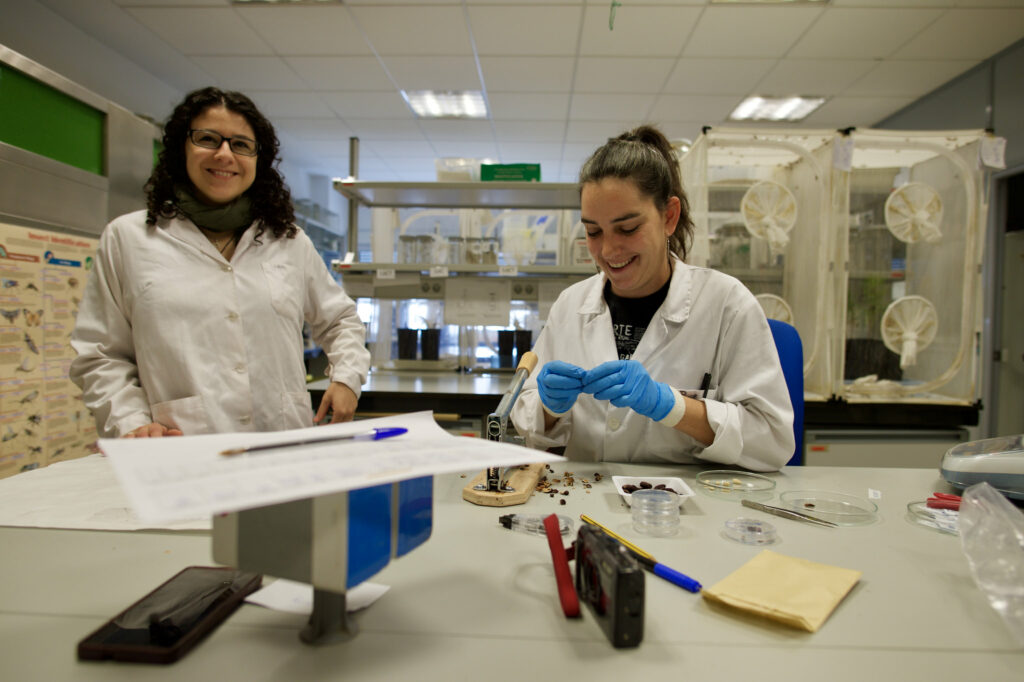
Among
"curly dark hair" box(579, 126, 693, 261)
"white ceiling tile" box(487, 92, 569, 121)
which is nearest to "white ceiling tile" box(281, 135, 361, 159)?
"white ceiling tile" box(487, 92, 569, 121)

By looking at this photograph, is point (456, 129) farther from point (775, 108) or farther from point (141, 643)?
point (141, 643)

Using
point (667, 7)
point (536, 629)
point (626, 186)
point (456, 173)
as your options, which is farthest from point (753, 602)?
point (667, 7)

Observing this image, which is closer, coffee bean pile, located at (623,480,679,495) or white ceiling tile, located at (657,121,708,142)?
coffee bean pile, located at (623,480,679,495)

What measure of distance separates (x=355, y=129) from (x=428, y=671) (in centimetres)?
537

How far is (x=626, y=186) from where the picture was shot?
3.81 ft

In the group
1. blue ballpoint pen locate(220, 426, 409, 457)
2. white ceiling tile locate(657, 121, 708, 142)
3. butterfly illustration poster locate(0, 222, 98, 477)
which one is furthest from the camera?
white ceiling tile locate(657, 121, 708, 142)

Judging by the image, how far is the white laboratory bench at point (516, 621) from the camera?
1.63 feet

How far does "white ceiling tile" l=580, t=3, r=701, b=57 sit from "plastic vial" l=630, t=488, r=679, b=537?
2.94 metres

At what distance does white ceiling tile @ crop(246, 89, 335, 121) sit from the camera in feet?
14.3

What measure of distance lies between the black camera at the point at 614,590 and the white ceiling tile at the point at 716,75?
377 centimetres

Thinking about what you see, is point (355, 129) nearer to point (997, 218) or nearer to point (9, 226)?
point (9, 226)

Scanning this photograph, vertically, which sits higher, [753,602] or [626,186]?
[626,186]

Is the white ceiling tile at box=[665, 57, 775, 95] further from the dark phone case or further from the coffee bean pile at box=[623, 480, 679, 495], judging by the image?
the dark phone case

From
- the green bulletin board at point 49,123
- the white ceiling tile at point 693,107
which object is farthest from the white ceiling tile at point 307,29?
the white ceiling tile at point 693,107
